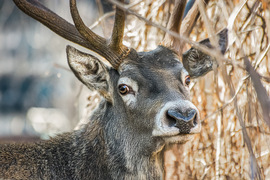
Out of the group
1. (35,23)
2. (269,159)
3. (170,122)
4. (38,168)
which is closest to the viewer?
(170,122)

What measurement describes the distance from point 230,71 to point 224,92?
0.35m

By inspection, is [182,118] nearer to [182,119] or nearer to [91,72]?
[182,119]

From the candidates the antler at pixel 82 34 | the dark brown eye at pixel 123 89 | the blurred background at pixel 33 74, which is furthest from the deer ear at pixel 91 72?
the blurred background at pixel 33 74

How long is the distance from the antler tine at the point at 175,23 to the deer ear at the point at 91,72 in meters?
0.96

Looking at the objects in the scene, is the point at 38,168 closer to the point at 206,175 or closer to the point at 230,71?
the point at 206,175

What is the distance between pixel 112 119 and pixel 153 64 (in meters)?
0.84

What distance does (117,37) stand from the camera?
525cm

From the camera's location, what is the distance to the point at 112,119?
5410 mm

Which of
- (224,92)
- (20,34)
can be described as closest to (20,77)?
(20,34)

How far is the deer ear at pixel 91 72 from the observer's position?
215 inches

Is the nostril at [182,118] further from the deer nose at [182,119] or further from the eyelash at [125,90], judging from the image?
the eyelash at [125,90]

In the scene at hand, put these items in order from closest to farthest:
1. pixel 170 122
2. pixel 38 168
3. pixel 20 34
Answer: pixel 170 122
pixel 38 168
pixel 20 34

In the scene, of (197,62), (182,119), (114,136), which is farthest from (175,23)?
(182,119)

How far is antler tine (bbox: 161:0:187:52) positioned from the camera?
5762mm
